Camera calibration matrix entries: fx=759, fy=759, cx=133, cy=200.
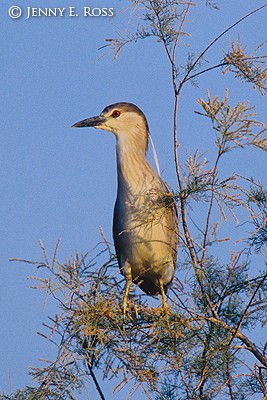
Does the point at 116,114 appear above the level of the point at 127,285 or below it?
above

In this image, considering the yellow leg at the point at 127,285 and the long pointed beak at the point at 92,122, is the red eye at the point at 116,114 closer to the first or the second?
the long pointed beak at the point at 92,122

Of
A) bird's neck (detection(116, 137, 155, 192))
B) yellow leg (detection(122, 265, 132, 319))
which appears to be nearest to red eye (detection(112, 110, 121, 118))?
bird's neck (detection(116, 137, 155, 192))

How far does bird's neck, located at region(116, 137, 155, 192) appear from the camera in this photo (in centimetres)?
420

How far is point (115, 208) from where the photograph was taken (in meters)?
4.25

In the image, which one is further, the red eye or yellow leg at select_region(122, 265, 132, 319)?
the red eye

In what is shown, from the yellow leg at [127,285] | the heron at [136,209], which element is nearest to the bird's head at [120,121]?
the heron at [136,209]

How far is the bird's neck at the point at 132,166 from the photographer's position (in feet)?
13.8

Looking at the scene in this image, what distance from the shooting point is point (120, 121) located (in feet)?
14.5

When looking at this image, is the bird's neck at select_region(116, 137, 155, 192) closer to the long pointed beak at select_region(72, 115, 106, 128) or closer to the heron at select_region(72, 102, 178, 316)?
the heron at select_region(72, 102, 178, 316)

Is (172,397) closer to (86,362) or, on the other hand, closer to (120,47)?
(86,362)

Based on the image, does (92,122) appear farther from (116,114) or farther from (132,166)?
(132,166)

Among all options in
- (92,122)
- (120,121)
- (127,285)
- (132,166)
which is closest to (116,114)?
(120,121)

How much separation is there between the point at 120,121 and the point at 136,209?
68 centimetres

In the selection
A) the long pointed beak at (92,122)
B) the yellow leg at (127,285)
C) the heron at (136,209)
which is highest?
the long pointed beak at (92,122)
